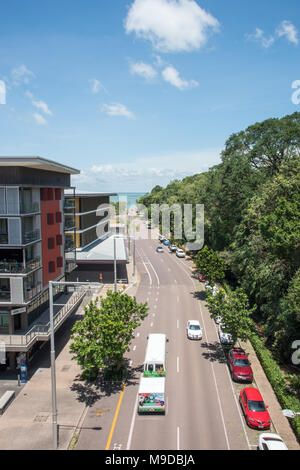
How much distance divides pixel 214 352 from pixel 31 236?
20.6 m

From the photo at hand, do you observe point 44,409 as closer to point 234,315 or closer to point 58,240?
point 234,315

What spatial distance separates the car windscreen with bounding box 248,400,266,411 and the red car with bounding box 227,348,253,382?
4531 mm

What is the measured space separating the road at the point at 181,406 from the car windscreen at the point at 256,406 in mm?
1153

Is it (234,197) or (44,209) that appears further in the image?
(234,197)

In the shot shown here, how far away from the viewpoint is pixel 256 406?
24.2 meters

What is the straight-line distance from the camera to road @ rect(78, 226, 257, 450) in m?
21.9

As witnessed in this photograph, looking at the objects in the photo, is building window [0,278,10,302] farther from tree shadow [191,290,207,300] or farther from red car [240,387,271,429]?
tree shadow [191,290,207,300]

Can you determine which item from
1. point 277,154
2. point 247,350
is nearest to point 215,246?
point 277,154

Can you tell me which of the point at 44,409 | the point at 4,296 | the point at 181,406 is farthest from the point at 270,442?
the point at 4,296

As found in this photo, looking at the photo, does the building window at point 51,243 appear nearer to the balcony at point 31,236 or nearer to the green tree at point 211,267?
the balcony at point 31,236

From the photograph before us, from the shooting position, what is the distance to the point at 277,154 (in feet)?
201

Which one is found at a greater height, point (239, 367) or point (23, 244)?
point (23, 244)

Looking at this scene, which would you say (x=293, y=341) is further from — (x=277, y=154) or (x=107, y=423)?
(x=277, y=154)

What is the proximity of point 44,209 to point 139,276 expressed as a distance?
33201 millimetres
